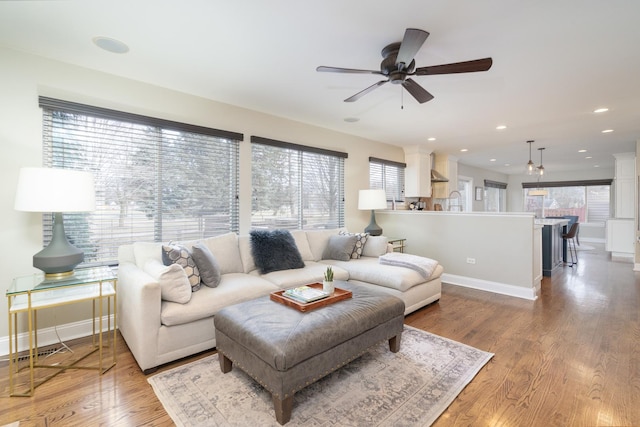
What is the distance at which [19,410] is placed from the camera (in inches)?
69.9

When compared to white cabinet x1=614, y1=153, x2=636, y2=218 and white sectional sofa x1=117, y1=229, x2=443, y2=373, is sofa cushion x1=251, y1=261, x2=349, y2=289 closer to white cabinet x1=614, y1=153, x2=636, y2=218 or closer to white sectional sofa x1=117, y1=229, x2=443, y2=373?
white sectional sofa x1=117, y1=229, x2=443, y2=373

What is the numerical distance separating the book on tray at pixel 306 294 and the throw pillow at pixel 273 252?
884 millimetres

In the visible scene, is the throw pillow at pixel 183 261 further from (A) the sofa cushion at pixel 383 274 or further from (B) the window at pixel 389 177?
(B) the window at pixel 389 177

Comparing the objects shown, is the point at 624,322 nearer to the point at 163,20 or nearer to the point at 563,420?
the point at 563,420

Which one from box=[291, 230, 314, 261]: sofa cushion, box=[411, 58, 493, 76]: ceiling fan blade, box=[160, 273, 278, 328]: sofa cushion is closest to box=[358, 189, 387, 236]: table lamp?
Result: box=[291, 230, 314, 261]: sofa cushion

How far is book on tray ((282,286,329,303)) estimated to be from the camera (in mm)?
2191

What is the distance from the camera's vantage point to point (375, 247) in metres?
4.10

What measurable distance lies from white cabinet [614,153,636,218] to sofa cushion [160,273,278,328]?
8357 millimetres

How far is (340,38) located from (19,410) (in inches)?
129

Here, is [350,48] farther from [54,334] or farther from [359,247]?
[54,334]

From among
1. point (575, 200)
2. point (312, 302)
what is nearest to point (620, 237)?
point (575, 200)

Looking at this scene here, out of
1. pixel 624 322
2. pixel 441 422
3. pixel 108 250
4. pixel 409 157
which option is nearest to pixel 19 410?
pixel 108 250

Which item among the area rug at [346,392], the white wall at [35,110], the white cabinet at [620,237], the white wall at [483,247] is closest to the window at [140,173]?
the white wall at [35,110]

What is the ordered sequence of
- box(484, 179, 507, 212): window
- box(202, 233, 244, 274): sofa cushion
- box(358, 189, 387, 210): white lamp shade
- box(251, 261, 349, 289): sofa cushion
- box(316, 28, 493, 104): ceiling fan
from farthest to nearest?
box(484, 179, 507, 212): window → box(358, 189, 387, 210): white lamp shade → box(202, 233, 244, 274): sofa cushion → box(251, 261, 349, 289): sofa cushion → box(316, 28, 493, 104): ceiling fan
